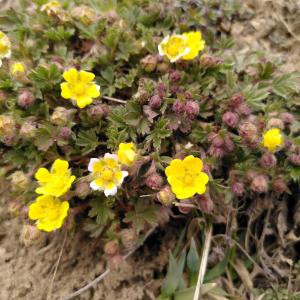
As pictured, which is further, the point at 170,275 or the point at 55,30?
the point at 55,30

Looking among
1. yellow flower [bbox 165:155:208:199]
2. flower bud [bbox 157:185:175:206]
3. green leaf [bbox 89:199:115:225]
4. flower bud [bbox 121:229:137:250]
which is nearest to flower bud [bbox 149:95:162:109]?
yellow flower [bbox 165:155:208:199]

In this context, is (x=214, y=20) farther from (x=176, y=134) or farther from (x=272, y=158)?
(x=272, y=158)

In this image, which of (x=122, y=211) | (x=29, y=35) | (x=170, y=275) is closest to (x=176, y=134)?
(x=122, y=211)

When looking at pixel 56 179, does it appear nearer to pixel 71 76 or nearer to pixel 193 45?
pixel 71 76

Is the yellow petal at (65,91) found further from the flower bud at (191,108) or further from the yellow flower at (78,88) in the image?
the flower bud at (191,108)

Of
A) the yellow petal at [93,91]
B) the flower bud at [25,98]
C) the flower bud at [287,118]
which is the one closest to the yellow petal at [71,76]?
the yellow petal at [93,91]

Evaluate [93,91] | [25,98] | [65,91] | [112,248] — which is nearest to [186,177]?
[112,248]

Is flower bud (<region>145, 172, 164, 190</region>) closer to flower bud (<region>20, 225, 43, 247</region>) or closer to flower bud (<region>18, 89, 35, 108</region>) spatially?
flower bud (<region>20, 225, 43, 247</region>)
